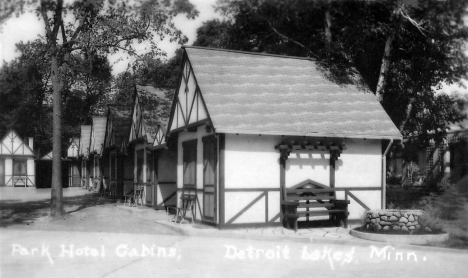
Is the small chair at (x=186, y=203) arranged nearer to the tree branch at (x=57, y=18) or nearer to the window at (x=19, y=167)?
the tree branch at (x=57, y=18)

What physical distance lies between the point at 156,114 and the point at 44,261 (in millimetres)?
14360

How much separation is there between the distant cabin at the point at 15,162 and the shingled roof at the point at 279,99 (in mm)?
33301

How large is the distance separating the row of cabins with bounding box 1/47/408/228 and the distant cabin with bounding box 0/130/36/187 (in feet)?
97.7

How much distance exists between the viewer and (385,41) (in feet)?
69.9

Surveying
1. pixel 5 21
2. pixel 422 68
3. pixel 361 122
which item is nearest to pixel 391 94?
pixel 422 68

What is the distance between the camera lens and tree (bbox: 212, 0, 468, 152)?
19188mm

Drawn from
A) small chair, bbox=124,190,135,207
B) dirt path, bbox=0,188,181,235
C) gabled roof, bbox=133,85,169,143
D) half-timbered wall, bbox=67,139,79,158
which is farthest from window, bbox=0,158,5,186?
gabled roof, bbox=133,85,169,143

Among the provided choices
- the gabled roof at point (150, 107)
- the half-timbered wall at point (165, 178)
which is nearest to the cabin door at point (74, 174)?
the gabled roof at point (150, 107)

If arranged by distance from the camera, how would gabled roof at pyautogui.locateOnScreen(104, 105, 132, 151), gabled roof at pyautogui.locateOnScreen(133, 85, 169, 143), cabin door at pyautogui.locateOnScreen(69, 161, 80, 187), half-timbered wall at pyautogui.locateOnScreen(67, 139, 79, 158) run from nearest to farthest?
gabled roof at pyautogui.locateOnScreen(133, 85, 169, 143), gabled roof at pyautogui.locateOnScreen(104, 105, 132, 151), cabin door at pyautogui.locateOnScreen(69, 161, 80, 187), half-timbered wall at pyautogui.locateOnScreen(67, 139, 79, 158)

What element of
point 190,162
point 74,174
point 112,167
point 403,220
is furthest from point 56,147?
point 74,174

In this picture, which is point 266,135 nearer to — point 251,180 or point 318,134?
point 251,180

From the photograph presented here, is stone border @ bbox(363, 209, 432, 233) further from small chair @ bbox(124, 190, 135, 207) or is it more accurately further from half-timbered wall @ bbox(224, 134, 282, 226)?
small chair @ bbox(124, 190, 135, 207)

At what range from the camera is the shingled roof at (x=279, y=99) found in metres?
15.1

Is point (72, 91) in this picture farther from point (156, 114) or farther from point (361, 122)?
point (361, 122)
